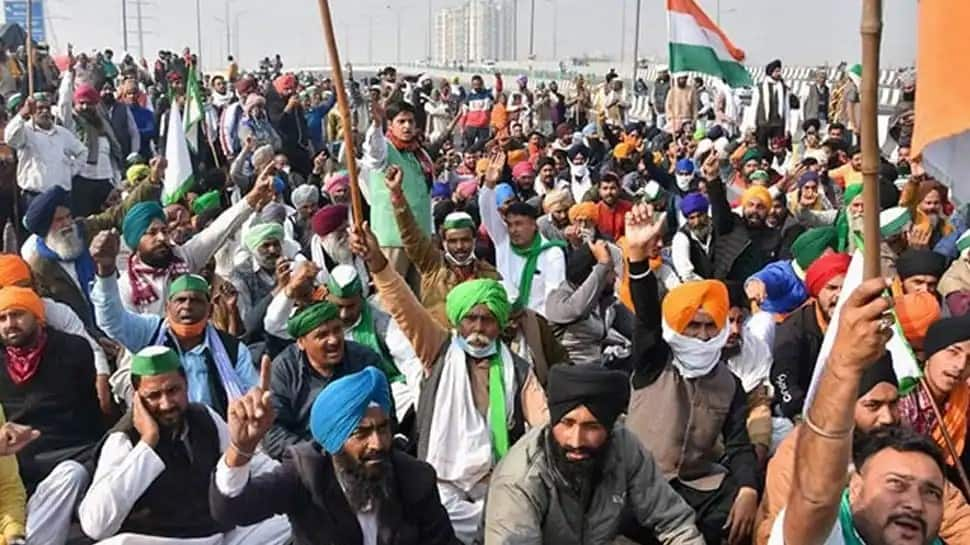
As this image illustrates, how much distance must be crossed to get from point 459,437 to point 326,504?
3.08ft

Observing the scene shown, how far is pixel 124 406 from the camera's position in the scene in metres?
5.07

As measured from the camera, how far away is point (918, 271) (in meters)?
5.93

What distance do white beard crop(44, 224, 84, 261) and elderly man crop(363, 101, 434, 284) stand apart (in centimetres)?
171

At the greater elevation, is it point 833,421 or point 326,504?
point 833,421

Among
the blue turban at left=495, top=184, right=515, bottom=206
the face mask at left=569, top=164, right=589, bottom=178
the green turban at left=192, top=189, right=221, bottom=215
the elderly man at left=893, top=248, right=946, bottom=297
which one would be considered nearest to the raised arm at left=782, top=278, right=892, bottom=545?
the elderly man at left=893, top=248, right=946, bottom=297

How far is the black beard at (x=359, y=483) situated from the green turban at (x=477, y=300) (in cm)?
102

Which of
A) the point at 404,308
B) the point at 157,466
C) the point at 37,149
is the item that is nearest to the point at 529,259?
the point at 404,308

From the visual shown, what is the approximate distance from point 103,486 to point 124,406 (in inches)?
48.4

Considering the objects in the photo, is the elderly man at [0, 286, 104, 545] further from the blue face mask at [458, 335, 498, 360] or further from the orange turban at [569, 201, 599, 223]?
the orange turban at [569, 201, 599, 223]

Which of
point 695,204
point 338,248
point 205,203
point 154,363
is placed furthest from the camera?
point 205,203

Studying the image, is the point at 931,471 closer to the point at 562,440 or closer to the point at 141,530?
the point at 562,440

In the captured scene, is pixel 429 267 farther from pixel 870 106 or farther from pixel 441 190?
pixel 441 190

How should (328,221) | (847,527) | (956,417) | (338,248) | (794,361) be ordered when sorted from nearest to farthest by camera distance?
(847,527)
(956,417)
(794,361)
(338,248)
(328,221)

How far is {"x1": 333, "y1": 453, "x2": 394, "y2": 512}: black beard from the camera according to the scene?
3629 mm
